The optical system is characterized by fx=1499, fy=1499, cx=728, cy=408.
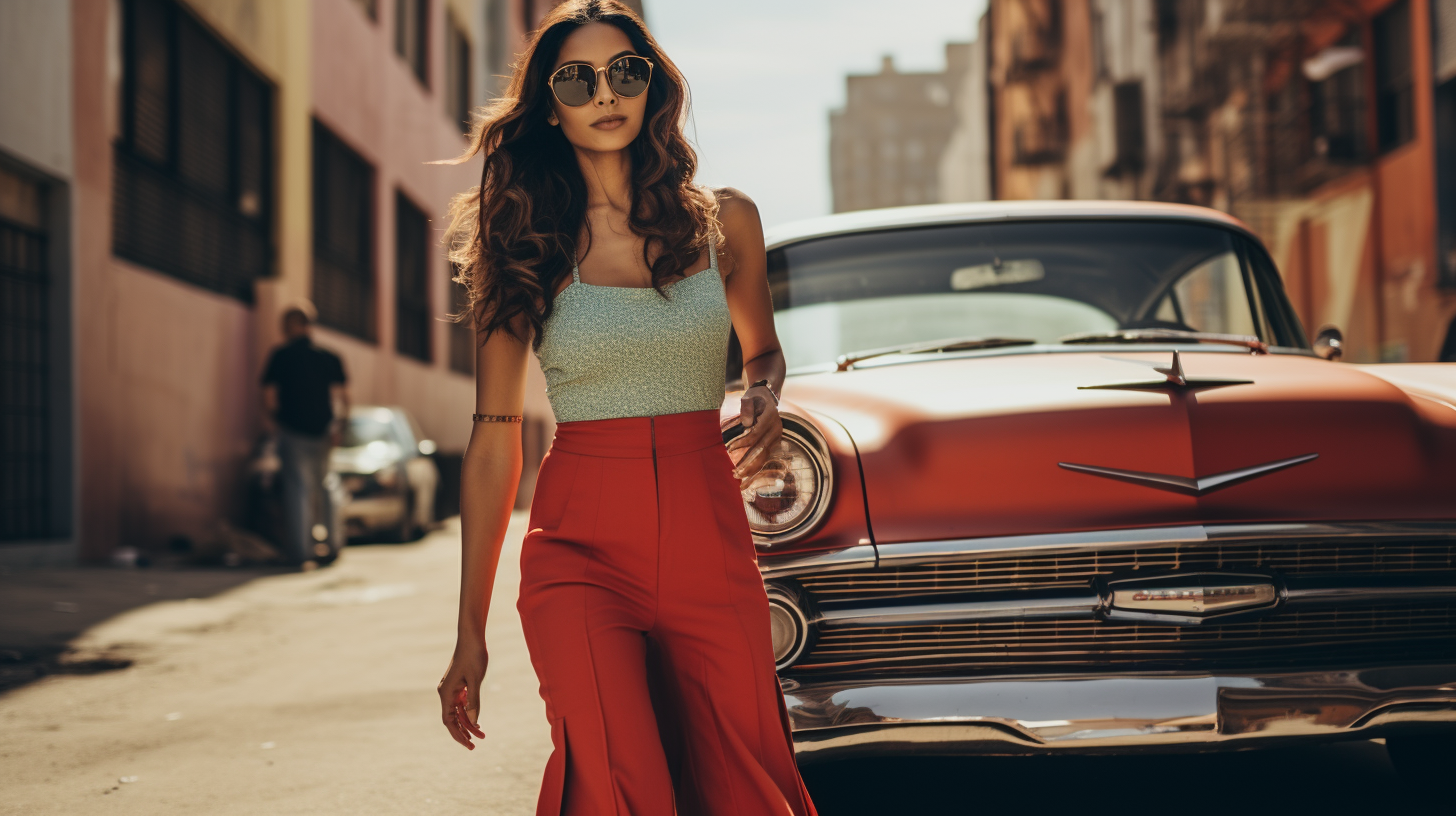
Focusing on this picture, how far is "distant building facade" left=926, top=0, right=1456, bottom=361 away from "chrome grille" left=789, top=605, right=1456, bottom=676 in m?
8.04

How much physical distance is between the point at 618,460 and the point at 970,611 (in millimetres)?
1017

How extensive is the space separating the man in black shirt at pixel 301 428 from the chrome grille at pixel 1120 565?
7326 mm

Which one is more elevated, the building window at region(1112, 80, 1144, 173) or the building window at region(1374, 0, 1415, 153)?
the building window at region(1112, 80, 1144, 173)

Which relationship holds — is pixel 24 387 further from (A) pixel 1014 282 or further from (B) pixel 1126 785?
(B) pixel 1126 785

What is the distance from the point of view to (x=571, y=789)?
203 centimetres

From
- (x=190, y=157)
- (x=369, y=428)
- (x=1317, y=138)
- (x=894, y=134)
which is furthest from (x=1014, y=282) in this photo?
(x=894, y=134)

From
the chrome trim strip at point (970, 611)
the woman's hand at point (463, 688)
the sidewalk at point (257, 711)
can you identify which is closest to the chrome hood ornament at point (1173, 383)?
the chrome trim strip at point (970, 611)

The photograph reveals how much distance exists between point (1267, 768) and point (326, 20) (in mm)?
14923

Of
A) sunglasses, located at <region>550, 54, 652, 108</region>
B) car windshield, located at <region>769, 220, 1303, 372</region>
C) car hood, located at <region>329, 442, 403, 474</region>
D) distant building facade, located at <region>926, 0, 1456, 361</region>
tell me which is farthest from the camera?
distant building facade, located at <region>926, 0, 1456, 361</region>

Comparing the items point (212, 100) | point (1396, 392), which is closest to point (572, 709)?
point (1396, 392)

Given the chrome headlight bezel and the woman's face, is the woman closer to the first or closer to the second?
the woman's face

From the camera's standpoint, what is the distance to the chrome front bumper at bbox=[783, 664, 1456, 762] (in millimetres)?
2740

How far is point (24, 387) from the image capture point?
9.50 metres

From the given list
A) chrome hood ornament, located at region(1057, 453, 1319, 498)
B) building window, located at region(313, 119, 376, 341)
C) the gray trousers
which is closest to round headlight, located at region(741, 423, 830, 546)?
chrome hood ornament, located at region(1057, 453, 1319, 498)
